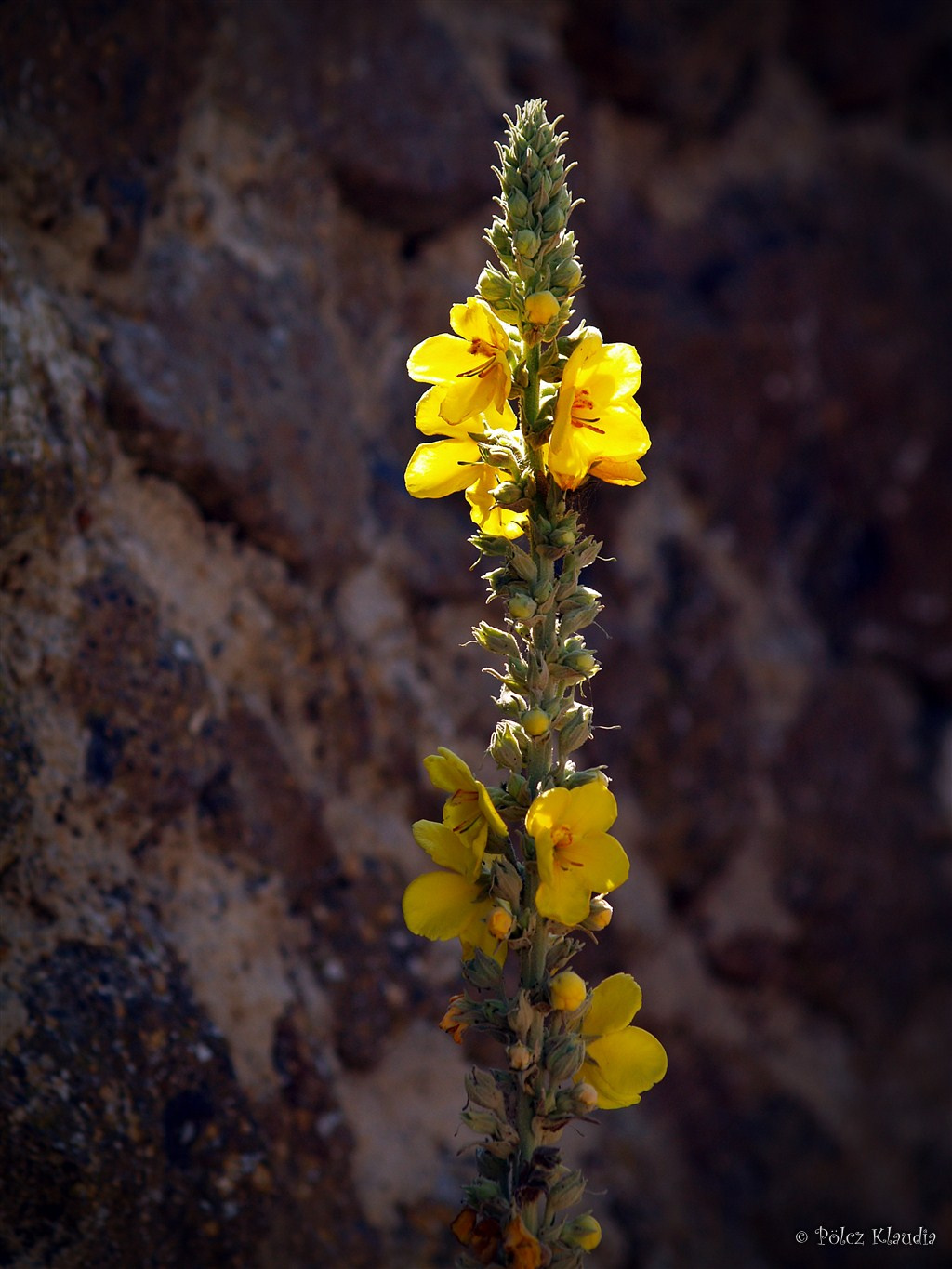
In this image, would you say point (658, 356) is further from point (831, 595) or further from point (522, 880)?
point (522, 880)

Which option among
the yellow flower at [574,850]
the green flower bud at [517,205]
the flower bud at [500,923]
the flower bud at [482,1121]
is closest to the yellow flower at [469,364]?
the green flower bud at [517,205]

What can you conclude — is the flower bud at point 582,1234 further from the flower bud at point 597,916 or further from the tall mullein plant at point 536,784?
the flower bud at point 597,916

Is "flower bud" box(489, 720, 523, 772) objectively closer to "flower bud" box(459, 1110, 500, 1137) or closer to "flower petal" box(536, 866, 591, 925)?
"flower petal" box(536, 866, 591, 925)

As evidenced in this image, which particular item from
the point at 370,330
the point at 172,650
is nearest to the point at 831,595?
the point at 370,330

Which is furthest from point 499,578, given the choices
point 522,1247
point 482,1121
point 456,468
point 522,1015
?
point 522,1247

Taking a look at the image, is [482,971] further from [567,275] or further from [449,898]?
[567,275]

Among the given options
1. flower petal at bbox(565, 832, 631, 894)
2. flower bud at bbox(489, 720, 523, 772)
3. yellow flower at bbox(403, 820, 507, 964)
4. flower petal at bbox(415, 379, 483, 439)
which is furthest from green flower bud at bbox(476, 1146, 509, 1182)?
flower petal at bbox(415, 379, 483, 439)
